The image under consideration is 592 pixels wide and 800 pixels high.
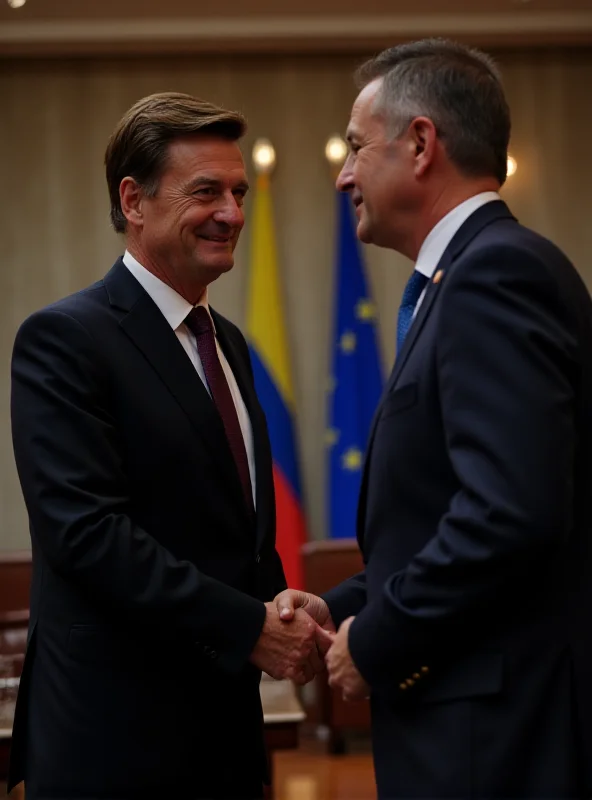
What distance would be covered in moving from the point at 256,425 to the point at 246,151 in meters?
4.81

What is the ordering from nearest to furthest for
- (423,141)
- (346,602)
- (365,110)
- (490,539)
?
(490,539), (423,141), (365,110), (346,602)

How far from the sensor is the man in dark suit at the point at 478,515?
5.69ft

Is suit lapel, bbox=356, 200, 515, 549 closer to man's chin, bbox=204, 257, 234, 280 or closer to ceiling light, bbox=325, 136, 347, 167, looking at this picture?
man's chin, bbox=204, 257, 234, 280

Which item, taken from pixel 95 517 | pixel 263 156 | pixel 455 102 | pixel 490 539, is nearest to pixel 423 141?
pixel 455 102

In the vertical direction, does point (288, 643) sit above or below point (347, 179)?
below

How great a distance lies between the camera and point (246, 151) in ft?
23.9

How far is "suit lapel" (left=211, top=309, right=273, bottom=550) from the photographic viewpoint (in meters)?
2.64

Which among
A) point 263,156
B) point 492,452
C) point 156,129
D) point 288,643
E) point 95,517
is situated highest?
point 263,156

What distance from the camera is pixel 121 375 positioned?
2.48 metres

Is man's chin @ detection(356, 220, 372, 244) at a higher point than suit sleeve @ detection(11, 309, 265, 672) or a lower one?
higher

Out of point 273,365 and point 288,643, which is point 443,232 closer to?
point 288,643

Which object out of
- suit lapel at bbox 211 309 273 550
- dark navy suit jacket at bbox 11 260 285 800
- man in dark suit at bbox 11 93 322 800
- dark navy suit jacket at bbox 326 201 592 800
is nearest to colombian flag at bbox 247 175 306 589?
suit lapel at bbox 211 309 273 550

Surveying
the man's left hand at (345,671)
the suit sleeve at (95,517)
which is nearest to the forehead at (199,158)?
the suit sleeve at (95,517)

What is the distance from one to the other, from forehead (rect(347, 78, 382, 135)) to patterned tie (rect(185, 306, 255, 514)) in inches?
29.0
